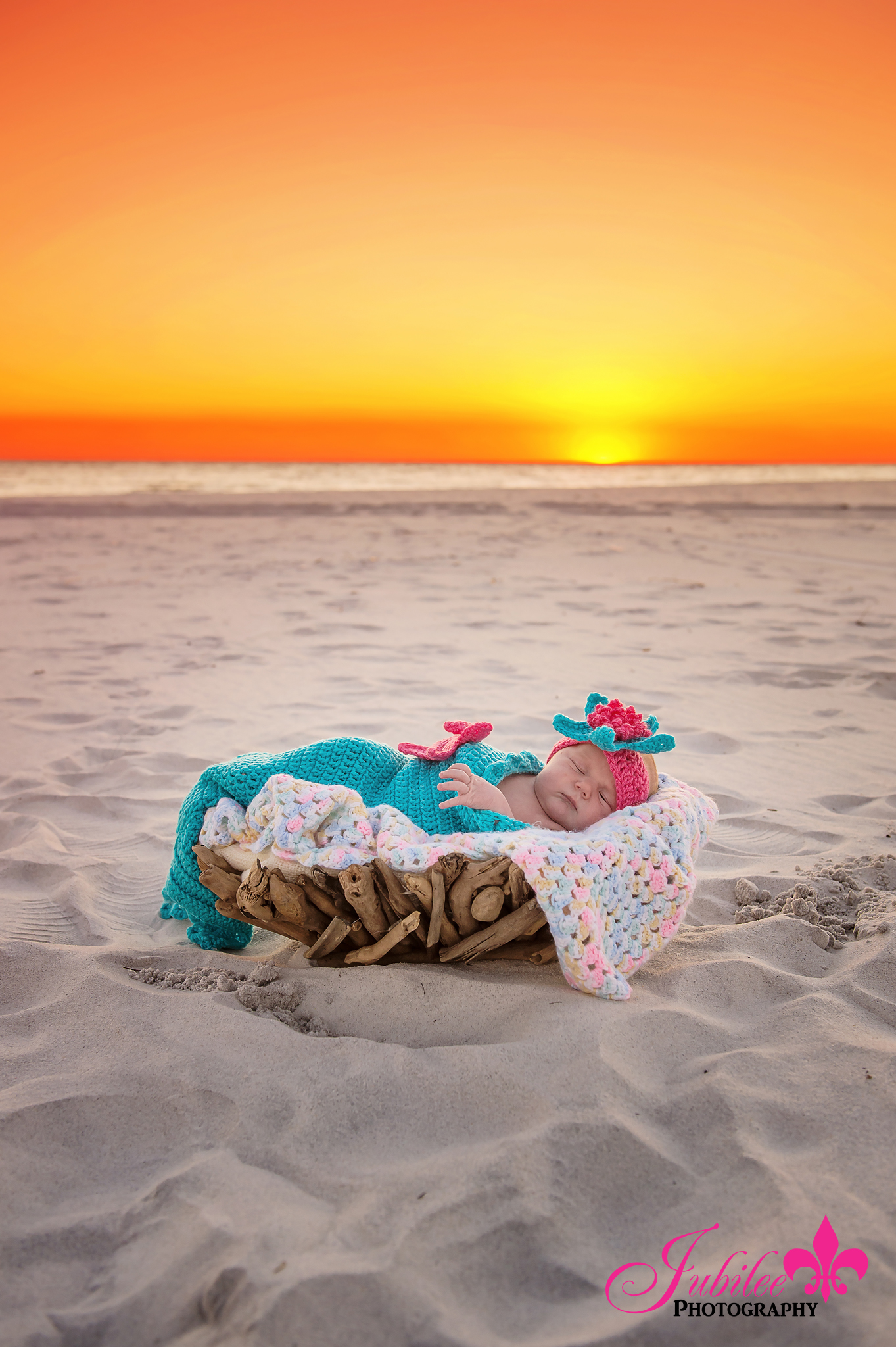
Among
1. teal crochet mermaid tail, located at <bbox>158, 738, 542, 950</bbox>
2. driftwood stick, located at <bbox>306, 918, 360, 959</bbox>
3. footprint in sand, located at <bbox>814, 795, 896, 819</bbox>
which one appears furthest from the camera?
footprint in sand, located at <bbox>814, 795, 896, 819</bbox>

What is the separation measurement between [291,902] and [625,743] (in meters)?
1.01

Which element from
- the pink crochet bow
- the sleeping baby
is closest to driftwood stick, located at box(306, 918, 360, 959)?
the sleeping baby

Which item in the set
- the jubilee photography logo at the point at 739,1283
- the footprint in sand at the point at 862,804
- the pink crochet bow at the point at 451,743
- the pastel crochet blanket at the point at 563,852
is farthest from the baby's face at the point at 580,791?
the footprint in sand at the point at 862,804

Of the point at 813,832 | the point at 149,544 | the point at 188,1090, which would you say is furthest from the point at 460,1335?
the point at 149,544

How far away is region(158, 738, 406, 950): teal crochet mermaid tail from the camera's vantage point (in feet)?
7.73

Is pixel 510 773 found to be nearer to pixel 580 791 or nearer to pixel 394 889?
pixel 580 791

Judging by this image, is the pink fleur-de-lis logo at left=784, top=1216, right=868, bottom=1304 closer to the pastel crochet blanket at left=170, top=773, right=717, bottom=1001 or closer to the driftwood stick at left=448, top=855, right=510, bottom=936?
the pastel crochet blanket at left=170, top=773, right=717, bottom=1001

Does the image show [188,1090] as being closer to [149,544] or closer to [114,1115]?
[114,1115]

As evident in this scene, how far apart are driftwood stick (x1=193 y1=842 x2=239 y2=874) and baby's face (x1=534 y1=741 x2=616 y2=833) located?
882 mm

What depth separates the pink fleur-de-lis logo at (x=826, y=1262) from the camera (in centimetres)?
136

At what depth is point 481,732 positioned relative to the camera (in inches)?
99.9

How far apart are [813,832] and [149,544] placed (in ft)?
33.1

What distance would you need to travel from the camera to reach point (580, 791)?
2.43 m

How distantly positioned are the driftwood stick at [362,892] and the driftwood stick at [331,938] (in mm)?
60
